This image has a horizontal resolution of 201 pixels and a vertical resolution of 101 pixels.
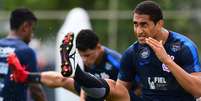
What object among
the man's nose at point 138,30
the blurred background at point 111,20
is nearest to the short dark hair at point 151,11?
the man's nose at point 138,30

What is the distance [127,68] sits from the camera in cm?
866

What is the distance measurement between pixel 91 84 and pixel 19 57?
1352mm

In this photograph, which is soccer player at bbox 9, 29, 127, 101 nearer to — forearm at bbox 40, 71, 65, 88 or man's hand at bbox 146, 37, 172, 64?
forearm at bbox 40, 71, 65, 88

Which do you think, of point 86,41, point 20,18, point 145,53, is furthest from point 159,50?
point 20,18

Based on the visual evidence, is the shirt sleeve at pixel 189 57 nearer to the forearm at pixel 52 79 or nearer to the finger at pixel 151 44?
the finger at pixel 151 44

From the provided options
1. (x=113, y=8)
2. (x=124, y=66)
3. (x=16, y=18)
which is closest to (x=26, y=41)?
(x=16, y=18)

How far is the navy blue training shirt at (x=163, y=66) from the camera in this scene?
8172mm

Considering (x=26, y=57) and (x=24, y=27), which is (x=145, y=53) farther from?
(x=24, y=27)

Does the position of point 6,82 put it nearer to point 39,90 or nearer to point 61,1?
point 39,90

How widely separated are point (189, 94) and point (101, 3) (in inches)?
489

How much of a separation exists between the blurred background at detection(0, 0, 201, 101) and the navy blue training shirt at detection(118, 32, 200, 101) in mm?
10913

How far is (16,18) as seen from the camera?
10062mm

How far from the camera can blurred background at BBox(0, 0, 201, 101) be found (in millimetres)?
19781

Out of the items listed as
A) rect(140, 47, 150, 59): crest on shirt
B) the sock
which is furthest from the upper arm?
rect(140, 47, 150, 59): crest on shirt
